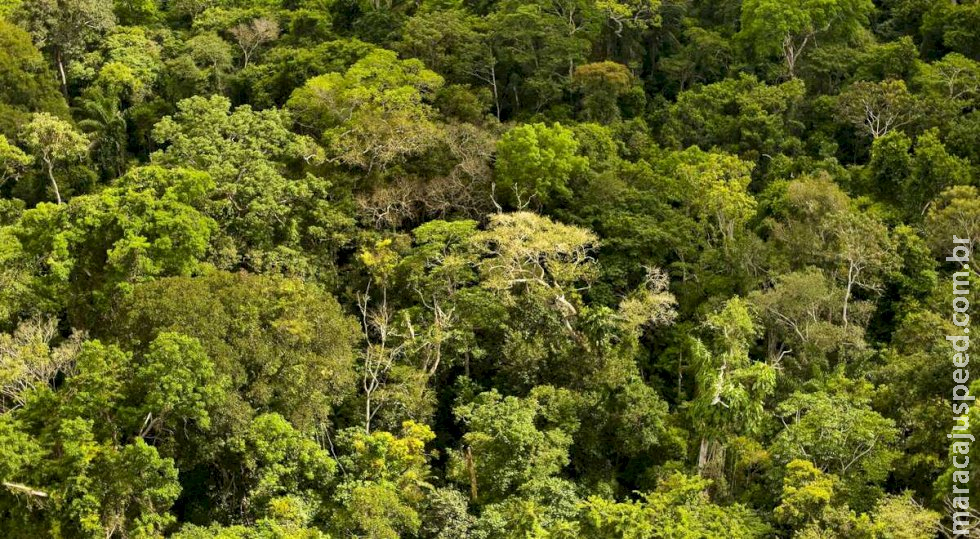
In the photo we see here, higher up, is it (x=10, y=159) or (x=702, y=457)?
(x=10, y=159)

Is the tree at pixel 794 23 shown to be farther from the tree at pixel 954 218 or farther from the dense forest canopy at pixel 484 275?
the tree at pixel 954 218

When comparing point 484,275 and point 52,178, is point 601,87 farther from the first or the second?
point 52,178

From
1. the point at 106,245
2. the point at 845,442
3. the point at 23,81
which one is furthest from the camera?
the point at 23,81

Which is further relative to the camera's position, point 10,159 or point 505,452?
point 10,159

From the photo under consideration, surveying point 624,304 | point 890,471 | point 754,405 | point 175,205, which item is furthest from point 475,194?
point 890,471

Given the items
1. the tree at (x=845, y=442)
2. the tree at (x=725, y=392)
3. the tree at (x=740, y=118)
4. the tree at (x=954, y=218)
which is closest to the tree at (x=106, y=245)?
the tree at (x=725, y=392)

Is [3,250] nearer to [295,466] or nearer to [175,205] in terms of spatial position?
[175,205]

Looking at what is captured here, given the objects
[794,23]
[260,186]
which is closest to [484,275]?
[260,186]
